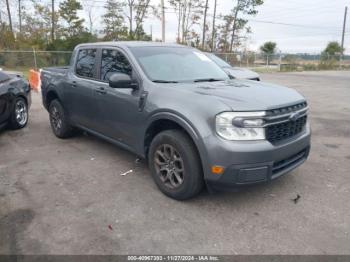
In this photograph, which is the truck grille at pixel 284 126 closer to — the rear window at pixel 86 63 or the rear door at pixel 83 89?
the rear door at pixel 83 89

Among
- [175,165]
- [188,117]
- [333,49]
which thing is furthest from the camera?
[333,49]

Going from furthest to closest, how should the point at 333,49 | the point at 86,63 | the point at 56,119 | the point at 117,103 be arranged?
the point at 333,49, the point at 56,119, the point at 86,63, the point at 117,103

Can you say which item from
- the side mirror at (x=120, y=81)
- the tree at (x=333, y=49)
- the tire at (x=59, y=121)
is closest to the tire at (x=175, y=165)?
the side mirror at (x=120, y=81)

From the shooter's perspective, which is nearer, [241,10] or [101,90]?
[101,90]

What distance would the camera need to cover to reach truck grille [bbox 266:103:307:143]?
10.8ft

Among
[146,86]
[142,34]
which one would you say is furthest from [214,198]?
[142,34]

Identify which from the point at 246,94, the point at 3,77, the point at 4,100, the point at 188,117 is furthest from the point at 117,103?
the point at 3,77

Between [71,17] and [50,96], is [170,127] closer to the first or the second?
[50,96]

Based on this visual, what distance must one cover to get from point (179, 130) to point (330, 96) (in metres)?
11.1

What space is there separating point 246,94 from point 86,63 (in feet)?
9.49

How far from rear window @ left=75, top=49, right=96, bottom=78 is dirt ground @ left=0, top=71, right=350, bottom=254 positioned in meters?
1.33

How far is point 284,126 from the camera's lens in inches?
136

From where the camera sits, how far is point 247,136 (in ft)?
10.4

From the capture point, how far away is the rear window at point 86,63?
5035 millimetres
